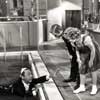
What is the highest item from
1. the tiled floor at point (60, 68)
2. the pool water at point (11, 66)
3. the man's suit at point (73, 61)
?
the man's suit at point (73, 61)

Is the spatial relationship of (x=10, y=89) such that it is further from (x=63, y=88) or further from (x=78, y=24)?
(x=78, y=24)

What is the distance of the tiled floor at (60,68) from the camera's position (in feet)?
14.6

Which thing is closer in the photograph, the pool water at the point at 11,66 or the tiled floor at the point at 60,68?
the tiled floor at the point at 60,68

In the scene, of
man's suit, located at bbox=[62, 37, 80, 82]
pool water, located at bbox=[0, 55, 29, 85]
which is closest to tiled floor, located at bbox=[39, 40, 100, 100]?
man's suit, located at bbox=[62, 37, 80, 82]

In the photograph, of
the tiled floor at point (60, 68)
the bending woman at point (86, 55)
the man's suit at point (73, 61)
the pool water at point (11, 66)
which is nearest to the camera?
the bending woman at point (86, 55)

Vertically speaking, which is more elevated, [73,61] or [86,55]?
[86,55]

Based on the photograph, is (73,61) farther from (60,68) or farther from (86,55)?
(60,68)

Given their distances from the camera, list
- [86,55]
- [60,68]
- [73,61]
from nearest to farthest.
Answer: [86,55] < [73,61] < [60,68]

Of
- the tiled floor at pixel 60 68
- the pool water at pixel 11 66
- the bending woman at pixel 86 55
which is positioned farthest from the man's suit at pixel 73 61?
the pool water at pixel 11 66

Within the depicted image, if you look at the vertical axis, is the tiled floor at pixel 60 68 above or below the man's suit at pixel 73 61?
below

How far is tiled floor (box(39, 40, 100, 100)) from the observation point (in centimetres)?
445

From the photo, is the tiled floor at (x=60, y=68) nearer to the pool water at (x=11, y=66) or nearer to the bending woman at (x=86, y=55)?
the bending woman at (x=86, y=55)

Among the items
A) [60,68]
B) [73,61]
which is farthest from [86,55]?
[60,68]

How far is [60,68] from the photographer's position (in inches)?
269
